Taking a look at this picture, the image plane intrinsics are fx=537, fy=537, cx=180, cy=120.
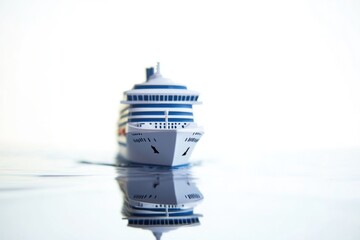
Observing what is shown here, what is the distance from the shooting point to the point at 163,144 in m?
56.8

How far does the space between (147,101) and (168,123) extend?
165 inches

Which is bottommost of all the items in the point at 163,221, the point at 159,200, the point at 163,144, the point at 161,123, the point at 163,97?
the point at 163,144

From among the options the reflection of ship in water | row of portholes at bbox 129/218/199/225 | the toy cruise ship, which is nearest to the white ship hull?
the toy cruise ship

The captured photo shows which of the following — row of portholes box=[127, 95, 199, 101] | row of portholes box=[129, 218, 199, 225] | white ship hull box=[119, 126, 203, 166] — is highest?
row of portholes box=[127, 95, 199, 101]

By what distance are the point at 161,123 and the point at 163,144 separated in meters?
5.02

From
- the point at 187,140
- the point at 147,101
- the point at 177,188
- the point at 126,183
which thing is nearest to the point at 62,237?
the point at 177,188

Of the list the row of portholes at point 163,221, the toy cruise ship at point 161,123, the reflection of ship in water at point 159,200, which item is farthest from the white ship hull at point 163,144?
the row of portholes at point 163,221

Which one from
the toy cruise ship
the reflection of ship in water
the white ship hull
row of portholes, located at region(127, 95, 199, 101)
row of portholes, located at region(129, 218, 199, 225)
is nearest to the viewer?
row of portholes, located at region(129, 218, 199, 225)

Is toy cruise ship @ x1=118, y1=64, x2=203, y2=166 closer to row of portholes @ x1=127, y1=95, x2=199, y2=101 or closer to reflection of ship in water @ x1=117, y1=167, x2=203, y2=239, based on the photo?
row of portholes @ x1=127, y1=95, x2=199, y2=101

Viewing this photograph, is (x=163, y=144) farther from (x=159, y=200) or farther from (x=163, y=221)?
(x=163, y=221)

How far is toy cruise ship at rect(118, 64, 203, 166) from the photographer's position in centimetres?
5697

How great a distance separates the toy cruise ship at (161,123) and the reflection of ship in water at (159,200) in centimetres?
283

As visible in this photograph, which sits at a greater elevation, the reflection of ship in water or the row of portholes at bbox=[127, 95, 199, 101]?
the row of portholes at bbox=[127, 95, 199, 101]

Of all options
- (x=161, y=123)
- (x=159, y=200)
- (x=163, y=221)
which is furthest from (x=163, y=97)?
(x=163, y=221)
